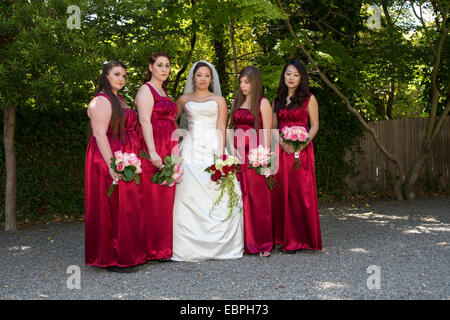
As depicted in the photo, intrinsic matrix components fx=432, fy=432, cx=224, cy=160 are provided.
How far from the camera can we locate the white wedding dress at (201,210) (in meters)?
5.30

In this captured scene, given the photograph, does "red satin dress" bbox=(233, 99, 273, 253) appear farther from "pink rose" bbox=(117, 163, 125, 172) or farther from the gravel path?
"pink rose" bbox=(117, 163, 125, 172)

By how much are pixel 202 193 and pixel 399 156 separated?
8.00 metres

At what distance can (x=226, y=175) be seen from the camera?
5.15 m

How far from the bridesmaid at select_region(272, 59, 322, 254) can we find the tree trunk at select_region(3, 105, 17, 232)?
15.2 ft

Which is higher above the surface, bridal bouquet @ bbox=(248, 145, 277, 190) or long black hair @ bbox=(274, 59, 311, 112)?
long black hair @ bbox=(274, 59, 311, 112)

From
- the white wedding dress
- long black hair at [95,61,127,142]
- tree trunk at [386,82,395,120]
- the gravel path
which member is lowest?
the gravel path

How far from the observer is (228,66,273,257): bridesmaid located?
5.49m

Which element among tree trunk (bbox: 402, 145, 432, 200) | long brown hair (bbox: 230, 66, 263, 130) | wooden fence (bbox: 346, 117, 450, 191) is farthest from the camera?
wooden fence (bbox: 346, 117, 450, 191)

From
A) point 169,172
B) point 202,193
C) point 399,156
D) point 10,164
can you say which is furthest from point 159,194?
point 399,156

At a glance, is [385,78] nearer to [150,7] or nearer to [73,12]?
[150,7]

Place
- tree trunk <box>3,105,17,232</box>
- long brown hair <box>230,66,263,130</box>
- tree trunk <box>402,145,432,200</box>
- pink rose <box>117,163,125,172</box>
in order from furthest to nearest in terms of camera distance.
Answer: tree trunk <box>402,145,432,200</box> → tree trunk <box>3,105,17,232</box> → long brown hair <box>230,66,263,130</box> → pink rose <box>117,163,125,172</box>

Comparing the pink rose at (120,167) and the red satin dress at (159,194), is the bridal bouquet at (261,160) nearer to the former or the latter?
the red satin dress at (159,194)

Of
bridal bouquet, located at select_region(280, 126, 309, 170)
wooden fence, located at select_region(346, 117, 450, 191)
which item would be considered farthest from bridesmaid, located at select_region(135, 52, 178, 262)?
wooden fence, located at select_region(346, 117, 450, 191)

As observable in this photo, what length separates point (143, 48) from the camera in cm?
670
